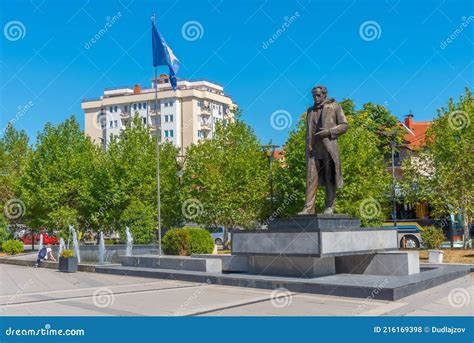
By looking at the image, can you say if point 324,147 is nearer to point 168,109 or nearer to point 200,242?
point 200,242

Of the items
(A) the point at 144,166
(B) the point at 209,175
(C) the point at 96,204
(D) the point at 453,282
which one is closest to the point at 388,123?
(B) the point at 209,175

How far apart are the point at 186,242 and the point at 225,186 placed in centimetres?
1566

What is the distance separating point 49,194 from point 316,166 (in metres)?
26.9

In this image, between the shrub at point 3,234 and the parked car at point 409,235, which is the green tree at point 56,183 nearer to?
the shrub at point 3,234

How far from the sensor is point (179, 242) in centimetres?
2178

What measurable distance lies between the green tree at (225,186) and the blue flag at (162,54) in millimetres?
15265

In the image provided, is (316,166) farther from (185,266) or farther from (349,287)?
(185,266)

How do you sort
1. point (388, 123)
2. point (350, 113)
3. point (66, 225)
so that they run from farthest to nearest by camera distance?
point (388, 123)
point (350, 113)
point (66, 225)

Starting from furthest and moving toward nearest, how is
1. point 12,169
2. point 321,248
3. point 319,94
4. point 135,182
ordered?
point 12,169 → point 135,182 → point 319,94 → point 321,248

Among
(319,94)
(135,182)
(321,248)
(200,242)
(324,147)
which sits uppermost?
(319,94)

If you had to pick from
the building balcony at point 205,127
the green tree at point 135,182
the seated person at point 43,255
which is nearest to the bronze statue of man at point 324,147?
the seated person at point 43,255

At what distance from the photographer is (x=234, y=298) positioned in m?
12.1

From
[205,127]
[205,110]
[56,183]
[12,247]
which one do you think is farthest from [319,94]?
[205,110]

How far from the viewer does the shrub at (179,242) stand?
21.8 meters
